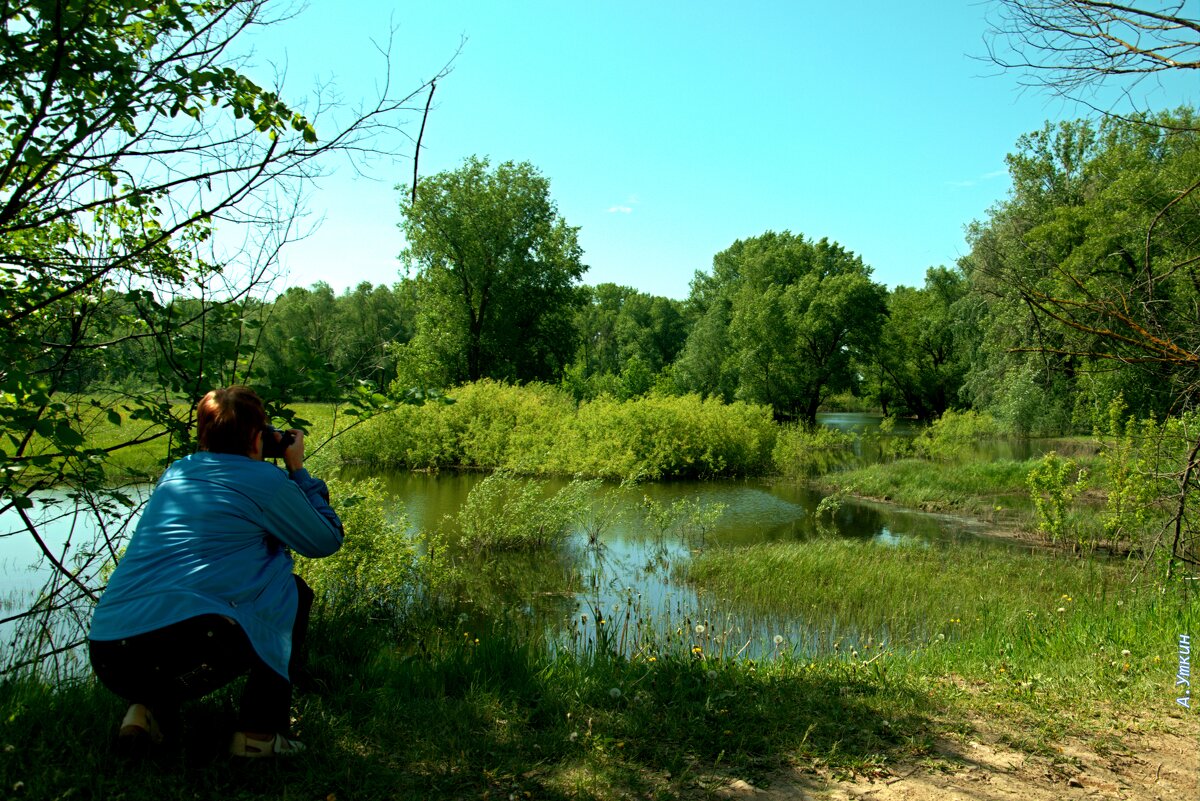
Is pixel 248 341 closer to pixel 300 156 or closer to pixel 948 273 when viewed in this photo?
pixel 300 156

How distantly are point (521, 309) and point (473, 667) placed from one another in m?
36.2

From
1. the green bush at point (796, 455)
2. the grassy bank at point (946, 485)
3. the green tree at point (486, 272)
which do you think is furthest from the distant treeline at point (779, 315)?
the green bush at point (796, 455)

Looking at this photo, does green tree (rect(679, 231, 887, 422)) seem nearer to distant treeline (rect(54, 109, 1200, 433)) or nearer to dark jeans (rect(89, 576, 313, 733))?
distant treeline (rect(54, 109, 1200, 433))

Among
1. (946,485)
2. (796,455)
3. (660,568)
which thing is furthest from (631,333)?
(660,568)

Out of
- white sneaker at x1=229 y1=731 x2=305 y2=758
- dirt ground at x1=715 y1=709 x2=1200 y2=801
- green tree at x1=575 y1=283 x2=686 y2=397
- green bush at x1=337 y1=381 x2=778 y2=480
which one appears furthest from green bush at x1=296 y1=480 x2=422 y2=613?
green tree at x1=575 y1=283 x2=686 y2=397

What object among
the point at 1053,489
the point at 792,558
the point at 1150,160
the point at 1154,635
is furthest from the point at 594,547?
the point at 1150,160

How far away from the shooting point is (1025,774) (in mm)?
3240

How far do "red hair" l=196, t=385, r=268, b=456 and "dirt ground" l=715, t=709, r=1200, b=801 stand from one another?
7.63 feet

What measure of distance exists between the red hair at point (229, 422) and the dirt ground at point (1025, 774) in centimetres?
233

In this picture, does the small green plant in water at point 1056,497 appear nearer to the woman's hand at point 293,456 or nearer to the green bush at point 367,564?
the green bush at point 367,564

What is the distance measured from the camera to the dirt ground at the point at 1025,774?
119 inches

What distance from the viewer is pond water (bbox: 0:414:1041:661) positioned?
811cm

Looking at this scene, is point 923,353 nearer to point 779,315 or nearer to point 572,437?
point 779,315

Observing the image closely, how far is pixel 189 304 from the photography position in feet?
15.2
